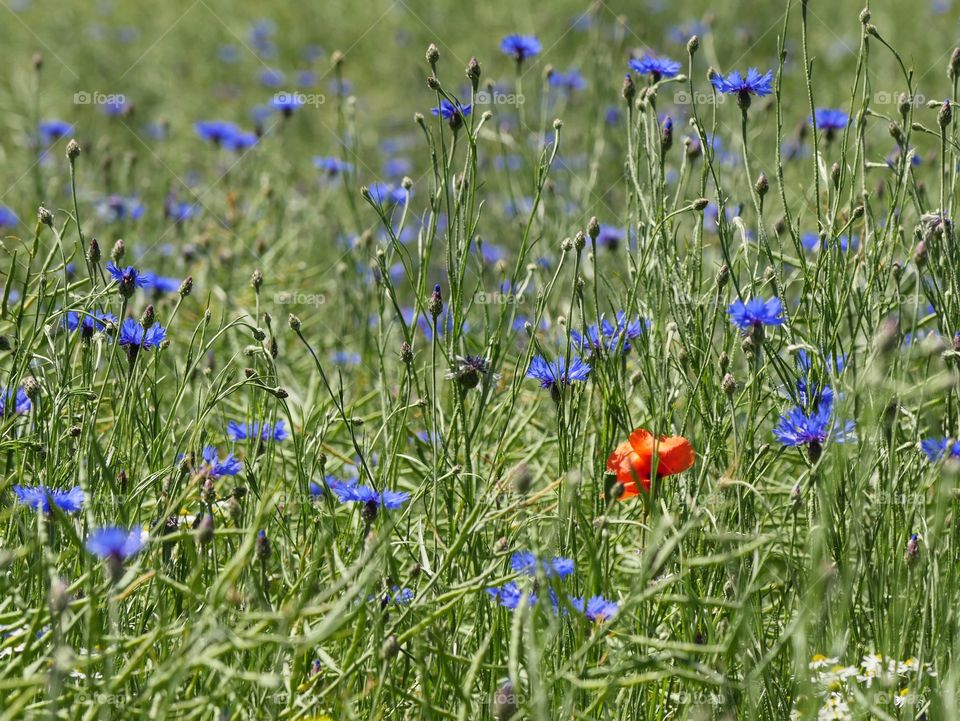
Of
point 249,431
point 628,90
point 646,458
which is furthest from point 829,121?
point 249,431

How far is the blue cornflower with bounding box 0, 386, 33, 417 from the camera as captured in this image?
179 centimetres

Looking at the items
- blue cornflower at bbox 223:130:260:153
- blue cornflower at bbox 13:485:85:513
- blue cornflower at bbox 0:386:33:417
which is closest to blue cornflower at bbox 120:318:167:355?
blue cornflower at bbox 0:386:33:417

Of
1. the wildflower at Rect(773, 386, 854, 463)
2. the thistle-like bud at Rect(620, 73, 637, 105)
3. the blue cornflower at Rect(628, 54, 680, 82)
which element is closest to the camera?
the wildflower at Rect(773, 386, 854, 463)

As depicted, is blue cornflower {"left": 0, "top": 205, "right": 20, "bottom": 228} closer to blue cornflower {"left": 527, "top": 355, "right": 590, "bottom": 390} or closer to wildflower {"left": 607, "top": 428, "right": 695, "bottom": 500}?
blue cornflower {"left": 527, "top": 355, "right": 590, "bottom": 390}

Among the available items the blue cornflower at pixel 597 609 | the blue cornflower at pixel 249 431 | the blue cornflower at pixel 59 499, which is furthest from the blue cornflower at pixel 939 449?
the blue cornflower at pixel 59 499

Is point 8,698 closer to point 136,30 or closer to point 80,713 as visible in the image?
point 80,713

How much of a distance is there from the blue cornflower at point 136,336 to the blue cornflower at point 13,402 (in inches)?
7.0

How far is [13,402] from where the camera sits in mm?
1792

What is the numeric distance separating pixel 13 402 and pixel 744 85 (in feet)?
4.31

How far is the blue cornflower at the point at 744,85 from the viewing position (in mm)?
1982

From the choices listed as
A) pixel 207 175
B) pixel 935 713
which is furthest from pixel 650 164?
pixel 207 175

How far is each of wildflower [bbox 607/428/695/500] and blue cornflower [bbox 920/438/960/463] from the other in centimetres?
33

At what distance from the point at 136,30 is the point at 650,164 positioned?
5.66 m

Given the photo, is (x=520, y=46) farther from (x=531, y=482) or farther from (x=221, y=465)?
(x=221, y=465)
